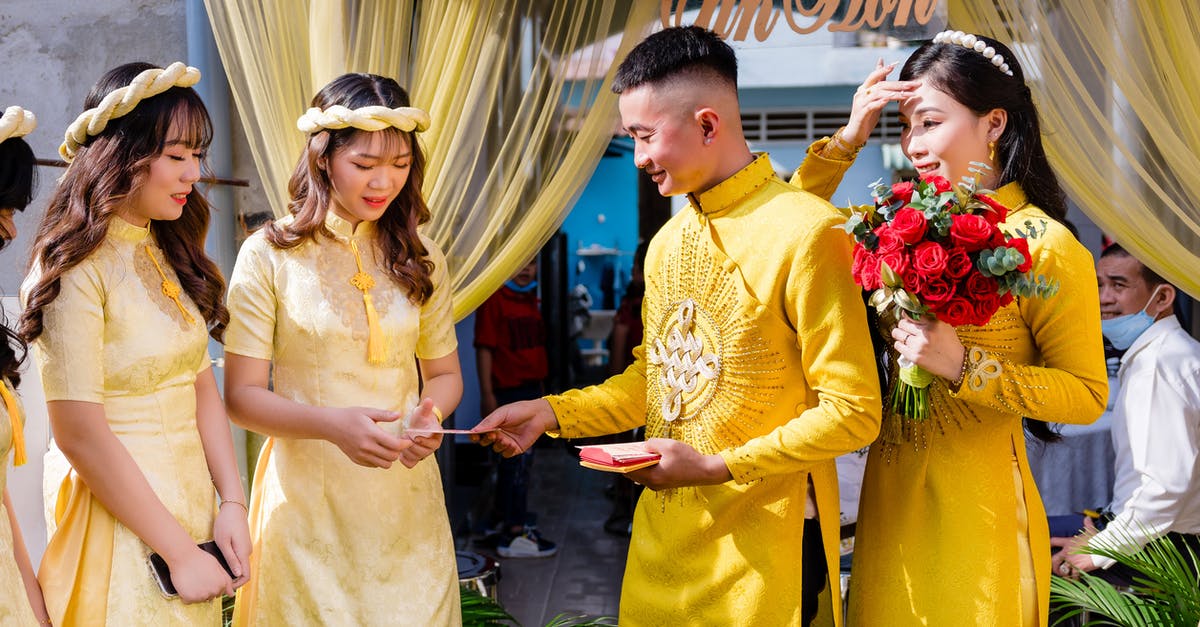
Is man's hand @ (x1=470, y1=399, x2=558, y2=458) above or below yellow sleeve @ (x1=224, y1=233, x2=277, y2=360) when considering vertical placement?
below

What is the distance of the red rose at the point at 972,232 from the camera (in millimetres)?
1955

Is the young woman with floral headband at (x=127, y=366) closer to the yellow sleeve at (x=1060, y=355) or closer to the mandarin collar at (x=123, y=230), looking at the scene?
the mandarin collar at (x=123, y=230)

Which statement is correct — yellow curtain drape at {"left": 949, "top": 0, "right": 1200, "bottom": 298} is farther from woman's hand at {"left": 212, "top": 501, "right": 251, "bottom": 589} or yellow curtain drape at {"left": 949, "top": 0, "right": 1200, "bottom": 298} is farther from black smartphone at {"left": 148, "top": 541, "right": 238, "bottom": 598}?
black smartphone at {"left": 148, "top": 541, "right": 238, "bottom": 598}

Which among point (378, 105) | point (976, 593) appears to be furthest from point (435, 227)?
point (976, 593)

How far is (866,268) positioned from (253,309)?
132 cm

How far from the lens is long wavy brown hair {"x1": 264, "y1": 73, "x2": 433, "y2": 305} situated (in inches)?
97.6

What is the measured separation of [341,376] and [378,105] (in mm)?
618

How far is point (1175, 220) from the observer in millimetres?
3361

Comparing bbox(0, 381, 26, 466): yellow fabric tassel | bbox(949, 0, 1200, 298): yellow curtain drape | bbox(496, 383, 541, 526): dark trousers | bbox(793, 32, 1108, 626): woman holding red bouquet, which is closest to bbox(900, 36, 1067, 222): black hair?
bbox(793, 32, 1108, 626): woman holding red bouquet

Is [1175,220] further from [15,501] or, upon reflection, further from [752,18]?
[15,501]

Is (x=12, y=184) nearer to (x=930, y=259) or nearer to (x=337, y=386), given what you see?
(x=337, y=386)

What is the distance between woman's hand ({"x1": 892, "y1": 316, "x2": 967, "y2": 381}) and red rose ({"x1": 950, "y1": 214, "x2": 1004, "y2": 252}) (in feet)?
0.54

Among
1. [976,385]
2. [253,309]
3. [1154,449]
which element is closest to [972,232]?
[976,385]

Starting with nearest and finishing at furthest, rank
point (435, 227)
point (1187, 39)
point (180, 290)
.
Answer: point (180, 290) < point (1187, 39) < point (435, 227)
